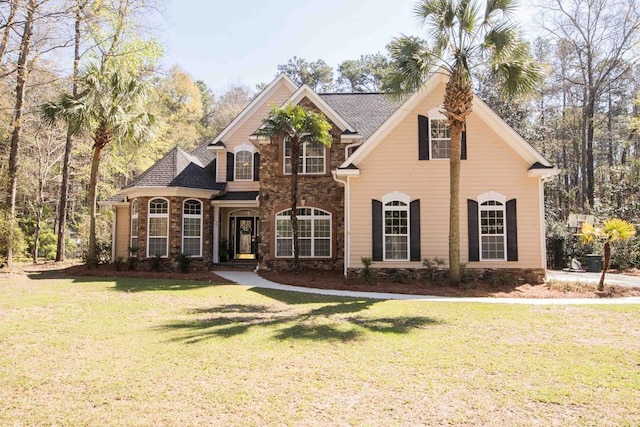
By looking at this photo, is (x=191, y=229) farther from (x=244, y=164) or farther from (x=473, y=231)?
(x=473, y=231)

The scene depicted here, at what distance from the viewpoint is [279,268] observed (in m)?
17.4

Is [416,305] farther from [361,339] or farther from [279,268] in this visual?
[279,268]

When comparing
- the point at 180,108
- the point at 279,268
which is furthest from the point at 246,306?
the point at 180,108

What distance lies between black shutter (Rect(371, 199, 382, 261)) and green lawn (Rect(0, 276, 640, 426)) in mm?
4628

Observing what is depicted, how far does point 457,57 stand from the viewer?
42.2 ft

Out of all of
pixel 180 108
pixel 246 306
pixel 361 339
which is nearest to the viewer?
pixel 361 339

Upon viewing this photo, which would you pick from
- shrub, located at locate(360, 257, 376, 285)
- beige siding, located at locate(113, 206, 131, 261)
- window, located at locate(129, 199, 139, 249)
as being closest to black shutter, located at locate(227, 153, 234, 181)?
window, located at locate(129, 199, 139, 249)

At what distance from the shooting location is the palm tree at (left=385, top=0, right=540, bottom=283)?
41.1 feet

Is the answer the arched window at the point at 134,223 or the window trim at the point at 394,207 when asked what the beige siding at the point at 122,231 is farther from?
the window trim at the point at 394,207

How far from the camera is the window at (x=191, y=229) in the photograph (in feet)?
59.9

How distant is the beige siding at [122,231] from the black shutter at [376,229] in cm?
1295

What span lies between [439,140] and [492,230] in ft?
12.2

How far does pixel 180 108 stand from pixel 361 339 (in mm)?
39136

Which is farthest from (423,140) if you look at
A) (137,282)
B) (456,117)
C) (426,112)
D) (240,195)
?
(137,282)
